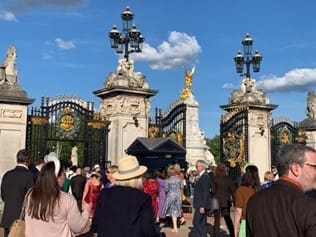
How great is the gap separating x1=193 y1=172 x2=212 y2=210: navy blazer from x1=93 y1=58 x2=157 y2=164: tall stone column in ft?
26.2

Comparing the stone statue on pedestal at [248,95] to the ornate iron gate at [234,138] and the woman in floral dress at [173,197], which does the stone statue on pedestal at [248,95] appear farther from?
the woman in floral dress at [173,197]

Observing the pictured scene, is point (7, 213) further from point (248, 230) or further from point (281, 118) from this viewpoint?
point (281, 118)

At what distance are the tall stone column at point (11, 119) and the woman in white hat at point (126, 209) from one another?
12.0 metres

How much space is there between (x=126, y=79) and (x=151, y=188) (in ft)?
24.7

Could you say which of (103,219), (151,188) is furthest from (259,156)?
(103,219)

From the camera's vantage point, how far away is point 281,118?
2452 cm

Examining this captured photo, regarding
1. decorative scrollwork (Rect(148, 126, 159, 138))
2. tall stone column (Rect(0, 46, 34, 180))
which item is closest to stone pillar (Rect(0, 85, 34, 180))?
tall stone column (Rect(0, 46, 34, 180))

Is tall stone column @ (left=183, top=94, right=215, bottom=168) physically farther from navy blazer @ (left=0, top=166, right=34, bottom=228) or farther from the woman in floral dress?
navy blazer @ (left=0, top=166, right=34, bottom=228)

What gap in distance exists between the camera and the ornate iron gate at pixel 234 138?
866 inches

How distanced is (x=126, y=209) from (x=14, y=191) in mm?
2764

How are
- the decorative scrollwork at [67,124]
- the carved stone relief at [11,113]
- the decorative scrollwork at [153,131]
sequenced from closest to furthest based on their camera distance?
the carved stone relief at [11,113], the decorative scrollwork at [67,124], the decorative scrollwork at [153,131]

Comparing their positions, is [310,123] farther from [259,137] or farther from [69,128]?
[69,128]

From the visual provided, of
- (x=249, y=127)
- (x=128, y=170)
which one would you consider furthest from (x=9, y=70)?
(x=128, y=170)

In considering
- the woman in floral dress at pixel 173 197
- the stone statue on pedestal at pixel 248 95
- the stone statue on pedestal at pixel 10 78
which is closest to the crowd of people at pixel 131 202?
the woman in floral dress at pixel 173 197
